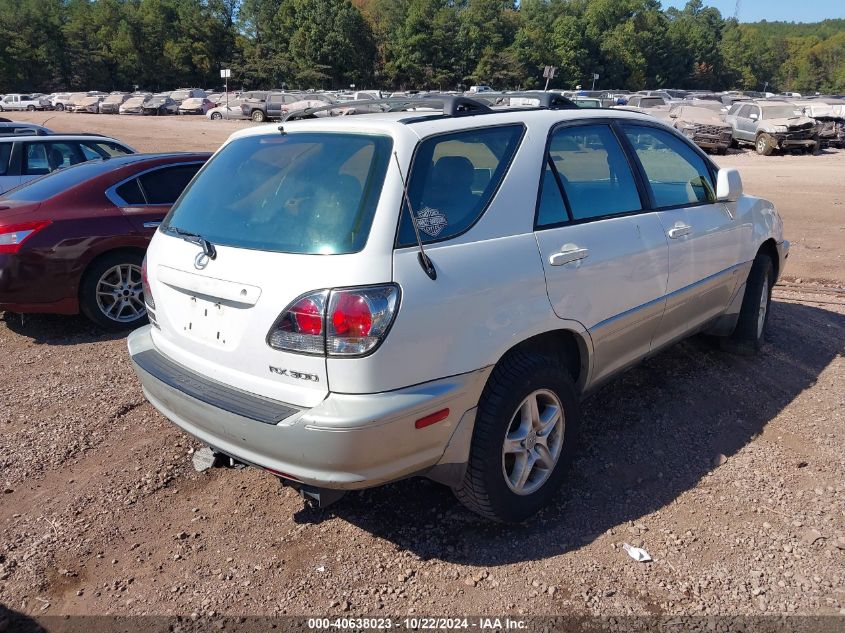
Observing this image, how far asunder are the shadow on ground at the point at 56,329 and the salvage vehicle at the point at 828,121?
2786 centimetres

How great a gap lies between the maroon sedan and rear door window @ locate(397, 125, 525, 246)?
13.1 feet

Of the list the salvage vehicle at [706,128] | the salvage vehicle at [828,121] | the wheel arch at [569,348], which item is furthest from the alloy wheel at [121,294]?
the salvage vehicle at [828,121]

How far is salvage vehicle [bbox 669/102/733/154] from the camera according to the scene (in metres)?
24.4

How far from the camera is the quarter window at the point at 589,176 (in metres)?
3.42

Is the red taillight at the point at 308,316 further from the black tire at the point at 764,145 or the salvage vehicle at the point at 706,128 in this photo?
the black tire at the point at 764,145

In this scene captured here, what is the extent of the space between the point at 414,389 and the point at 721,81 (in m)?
133

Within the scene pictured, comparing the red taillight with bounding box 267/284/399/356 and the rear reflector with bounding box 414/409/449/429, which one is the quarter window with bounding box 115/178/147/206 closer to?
the red taillight with bounding box 267/284/399/356

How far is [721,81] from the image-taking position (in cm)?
11875

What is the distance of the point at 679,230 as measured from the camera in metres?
4.11

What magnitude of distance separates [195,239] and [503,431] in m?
1.64

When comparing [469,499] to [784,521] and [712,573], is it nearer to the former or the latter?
[712,573]

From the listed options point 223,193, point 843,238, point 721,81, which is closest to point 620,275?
point 223,193

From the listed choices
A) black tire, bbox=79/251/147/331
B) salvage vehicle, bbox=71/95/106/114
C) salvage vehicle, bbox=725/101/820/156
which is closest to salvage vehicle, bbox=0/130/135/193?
black tire, bbox=79/251/147/331

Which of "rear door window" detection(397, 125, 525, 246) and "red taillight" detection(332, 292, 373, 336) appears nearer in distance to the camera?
"red taillight" detection(332, 292, 373, 336)
